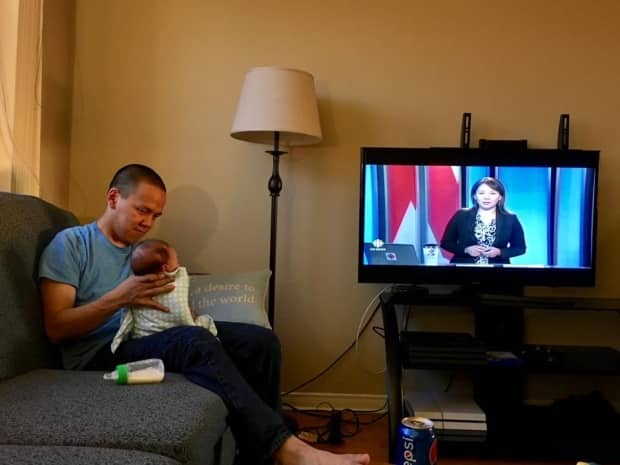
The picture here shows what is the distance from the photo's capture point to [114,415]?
4.03 ft

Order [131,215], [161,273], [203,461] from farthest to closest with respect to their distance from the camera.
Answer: [131,215] → [161,273] → [203,461]

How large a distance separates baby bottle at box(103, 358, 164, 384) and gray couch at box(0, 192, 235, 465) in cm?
2

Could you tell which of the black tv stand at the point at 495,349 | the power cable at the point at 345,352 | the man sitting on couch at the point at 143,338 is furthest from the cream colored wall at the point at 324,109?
A: the man sitting on couch at the point at 143,338

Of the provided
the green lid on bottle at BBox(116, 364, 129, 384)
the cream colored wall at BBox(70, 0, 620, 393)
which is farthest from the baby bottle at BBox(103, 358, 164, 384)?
the cream colored wall at BBox(70, 0, 620, 393)

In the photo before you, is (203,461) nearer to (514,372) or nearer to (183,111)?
(514,372)

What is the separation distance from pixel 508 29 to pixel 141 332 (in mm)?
2109

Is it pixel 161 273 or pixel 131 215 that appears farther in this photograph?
pixel 131 215

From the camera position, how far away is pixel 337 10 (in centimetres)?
267

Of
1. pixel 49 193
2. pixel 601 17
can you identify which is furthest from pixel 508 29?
pixel 49 193

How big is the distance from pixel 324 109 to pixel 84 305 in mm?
1457

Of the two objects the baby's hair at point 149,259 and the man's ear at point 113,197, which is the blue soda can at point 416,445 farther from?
the man's ear at point 113,197

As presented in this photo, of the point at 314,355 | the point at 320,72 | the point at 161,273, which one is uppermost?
the point at 320,72

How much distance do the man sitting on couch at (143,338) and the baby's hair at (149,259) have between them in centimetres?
4

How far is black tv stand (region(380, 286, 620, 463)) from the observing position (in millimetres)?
2145
